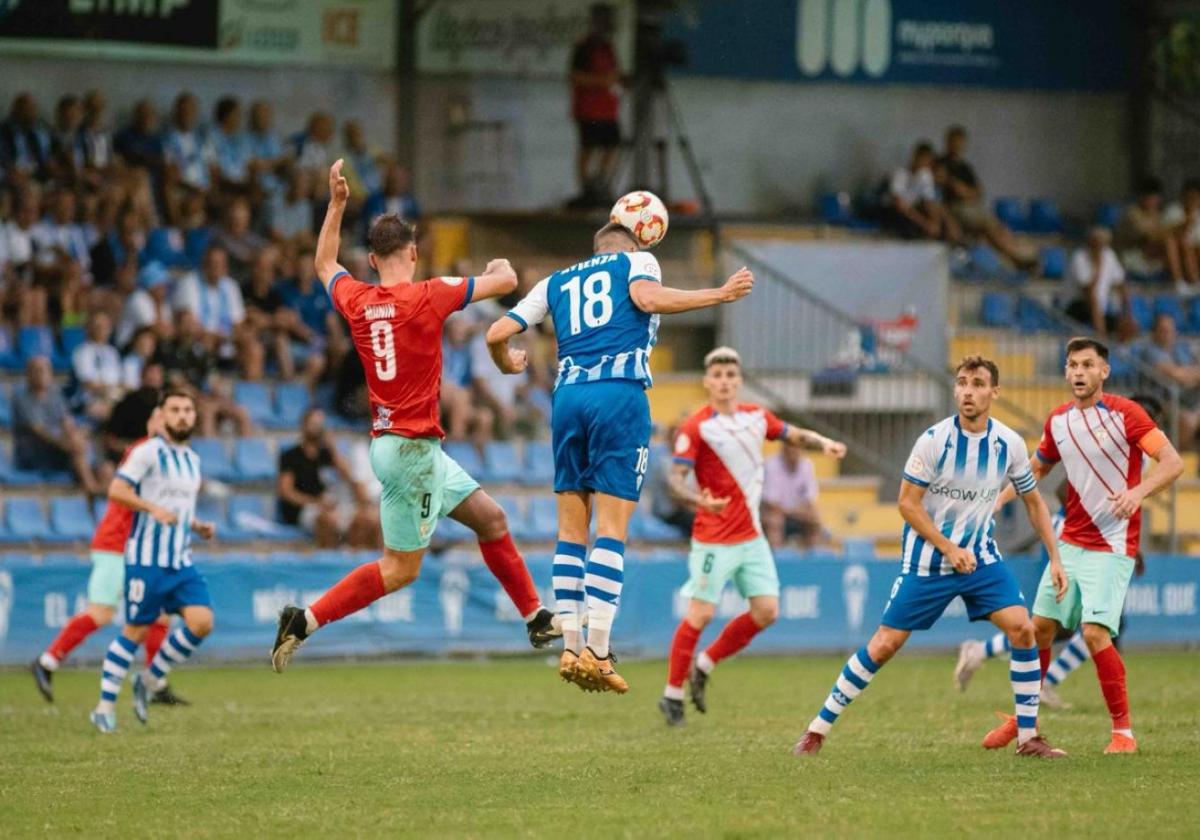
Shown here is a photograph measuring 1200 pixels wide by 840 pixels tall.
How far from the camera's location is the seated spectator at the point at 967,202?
83.6 feet

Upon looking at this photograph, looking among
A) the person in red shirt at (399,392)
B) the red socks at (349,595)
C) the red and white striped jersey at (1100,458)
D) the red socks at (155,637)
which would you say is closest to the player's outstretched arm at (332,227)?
the person in red shirt at (399,392)

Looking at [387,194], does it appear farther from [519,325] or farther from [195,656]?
[519,325]

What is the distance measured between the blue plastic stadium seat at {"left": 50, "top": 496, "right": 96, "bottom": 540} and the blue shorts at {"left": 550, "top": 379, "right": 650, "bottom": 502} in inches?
371

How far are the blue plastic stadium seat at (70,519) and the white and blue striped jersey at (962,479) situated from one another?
33.2 feet

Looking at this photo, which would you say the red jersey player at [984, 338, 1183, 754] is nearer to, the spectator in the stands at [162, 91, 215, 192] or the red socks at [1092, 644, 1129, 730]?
the red socks at [1092, 644, 1129, 730]

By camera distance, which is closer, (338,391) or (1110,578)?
(1110,578)

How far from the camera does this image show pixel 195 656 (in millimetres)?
17953

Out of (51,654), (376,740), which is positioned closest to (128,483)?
(51,654)

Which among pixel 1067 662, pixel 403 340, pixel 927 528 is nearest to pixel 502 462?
pixel 1067 662

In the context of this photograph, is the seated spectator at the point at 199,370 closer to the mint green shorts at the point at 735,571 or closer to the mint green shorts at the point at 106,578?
the mint green shorts at the point at 106,578

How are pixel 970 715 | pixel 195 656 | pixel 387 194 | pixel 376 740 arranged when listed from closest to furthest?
pixel 376 740, pixel 970 715, pixel 195 656, pixel 387 194

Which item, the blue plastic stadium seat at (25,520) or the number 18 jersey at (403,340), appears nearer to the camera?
the number 18 jersey at (403,340)

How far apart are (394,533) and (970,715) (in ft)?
15.6

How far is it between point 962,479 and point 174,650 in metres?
5.90
